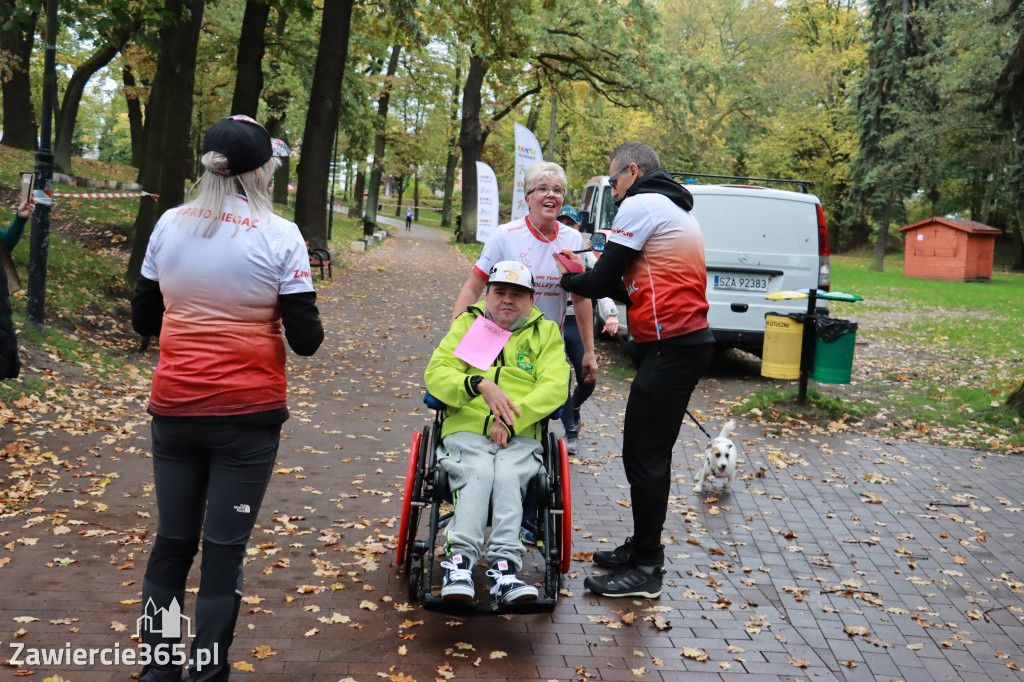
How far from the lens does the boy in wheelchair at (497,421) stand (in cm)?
433

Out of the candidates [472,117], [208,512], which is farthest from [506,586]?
[472,117]

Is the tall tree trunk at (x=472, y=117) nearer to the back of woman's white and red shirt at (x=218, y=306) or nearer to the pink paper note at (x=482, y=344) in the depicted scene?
the pink paper note at (x=482, y=344)

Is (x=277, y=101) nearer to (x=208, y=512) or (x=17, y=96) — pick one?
(x=17, y=96)

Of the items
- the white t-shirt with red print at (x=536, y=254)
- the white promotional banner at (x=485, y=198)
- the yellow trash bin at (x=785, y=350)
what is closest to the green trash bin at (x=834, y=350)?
the yellow trash bin at (x=785, y=350)

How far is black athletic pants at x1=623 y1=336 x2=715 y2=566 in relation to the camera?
481 centimetres

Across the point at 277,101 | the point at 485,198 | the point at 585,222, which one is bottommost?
the point at 585,222

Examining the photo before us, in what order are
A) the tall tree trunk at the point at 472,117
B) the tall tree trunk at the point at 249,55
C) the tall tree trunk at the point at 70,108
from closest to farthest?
the tall tree trunk at the point at 249,55 → the tall tree trunk at the point at 70,108 → the tall tree trunk at the point at 472,117

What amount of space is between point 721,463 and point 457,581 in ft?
10.4

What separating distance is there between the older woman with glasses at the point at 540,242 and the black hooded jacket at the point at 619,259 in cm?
92

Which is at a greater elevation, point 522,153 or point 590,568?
point 522,153

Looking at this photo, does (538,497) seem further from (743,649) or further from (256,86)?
(256,86)

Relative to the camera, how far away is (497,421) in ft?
15.4

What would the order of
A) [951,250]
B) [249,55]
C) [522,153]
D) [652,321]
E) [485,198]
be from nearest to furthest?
[652,321] < [249,55] < [522,153] < [485,198] < [951,250]

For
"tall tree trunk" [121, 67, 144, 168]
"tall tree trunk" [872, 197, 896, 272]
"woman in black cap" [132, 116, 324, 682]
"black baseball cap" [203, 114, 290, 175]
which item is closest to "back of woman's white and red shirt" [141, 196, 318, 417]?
"woman in black cap" [132, 116, 324, 682]
